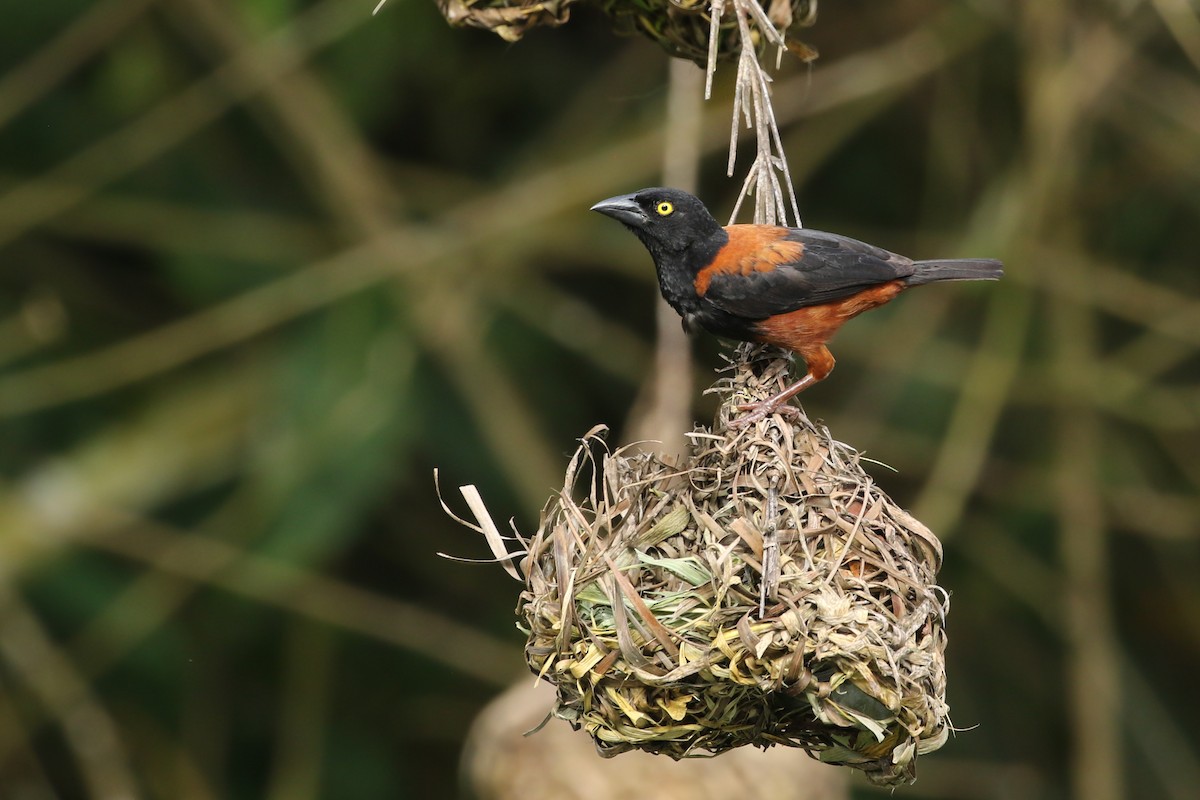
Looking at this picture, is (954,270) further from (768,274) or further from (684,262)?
(684,262)

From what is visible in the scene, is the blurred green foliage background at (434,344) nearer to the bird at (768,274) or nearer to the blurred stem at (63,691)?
the blurred stem at (63,691)

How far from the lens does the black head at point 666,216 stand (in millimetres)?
3809

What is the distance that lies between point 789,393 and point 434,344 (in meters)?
3.68

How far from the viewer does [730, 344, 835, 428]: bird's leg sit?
11.0ft

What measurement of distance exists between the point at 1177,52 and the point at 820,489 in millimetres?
5361

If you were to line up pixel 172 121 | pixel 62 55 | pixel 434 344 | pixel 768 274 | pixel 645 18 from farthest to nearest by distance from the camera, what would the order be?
pixel 434 344, pixel 172 121, pixel 62 55, pixel 645 18, pixel 768 274

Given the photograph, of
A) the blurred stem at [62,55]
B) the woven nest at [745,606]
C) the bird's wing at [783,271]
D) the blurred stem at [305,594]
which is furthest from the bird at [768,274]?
the blurred stem at [62,55]

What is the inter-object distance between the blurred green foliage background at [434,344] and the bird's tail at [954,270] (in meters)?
2.46

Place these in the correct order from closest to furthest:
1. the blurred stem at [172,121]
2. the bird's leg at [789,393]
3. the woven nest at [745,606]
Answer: the woven nest at [745,606] < the bird's leg at [789,393] < the blurred stem at [172,121]

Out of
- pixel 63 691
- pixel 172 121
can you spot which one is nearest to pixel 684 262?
pixel 172 121

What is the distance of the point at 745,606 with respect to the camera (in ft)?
10.0

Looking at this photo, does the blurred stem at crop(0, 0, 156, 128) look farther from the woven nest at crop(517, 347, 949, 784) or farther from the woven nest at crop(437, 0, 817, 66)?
the woven nest at crop(517, 347, 949, 784)

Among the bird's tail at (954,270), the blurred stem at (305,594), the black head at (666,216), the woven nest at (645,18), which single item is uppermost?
the woven nest at (645,18)

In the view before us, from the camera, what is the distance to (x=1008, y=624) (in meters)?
8.77
